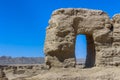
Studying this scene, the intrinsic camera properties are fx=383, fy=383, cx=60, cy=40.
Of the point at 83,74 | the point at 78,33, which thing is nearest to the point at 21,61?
the point at 78,33

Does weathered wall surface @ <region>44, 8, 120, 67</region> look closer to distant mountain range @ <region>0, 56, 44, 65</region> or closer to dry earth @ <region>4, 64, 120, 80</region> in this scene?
dry earth @ <region>4, 64, 120, 80</region>

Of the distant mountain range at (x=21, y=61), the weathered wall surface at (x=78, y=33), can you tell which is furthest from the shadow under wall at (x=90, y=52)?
the distant mountain range at (x=21, y=61)

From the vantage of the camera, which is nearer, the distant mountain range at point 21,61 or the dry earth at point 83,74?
the dry earth at point 83,74

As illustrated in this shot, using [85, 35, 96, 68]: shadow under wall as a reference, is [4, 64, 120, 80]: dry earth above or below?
below

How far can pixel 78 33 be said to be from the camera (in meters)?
25.0

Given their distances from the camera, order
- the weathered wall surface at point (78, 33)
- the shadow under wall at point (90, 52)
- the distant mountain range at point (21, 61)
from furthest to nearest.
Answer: the distant mountain range at point (21, 61) → the shadow under wall at point (90, 52) → the weathered wall surface at point (78, 33)

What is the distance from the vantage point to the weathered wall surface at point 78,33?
24.5 metres

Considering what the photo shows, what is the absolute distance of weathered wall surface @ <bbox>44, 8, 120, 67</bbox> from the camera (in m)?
24.5

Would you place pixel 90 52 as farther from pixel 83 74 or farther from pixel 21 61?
pixel 21 61

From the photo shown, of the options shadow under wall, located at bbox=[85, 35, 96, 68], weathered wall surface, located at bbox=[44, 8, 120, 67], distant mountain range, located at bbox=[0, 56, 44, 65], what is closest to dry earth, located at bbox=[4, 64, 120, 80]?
weathered wall surface, located at bbox=[44, 8, 120, 67]

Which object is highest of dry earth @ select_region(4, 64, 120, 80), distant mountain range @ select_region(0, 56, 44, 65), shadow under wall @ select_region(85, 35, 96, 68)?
distant mountain range @ select_region(0, 56, 44, 65)

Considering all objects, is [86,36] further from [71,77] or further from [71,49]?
[71,77]

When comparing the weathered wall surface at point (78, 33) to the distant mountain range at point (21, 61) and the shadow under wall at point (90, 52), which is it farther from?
the distant mountain range at point (21, 61)

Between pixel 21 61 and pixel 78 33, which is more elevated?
pixel 21 61
